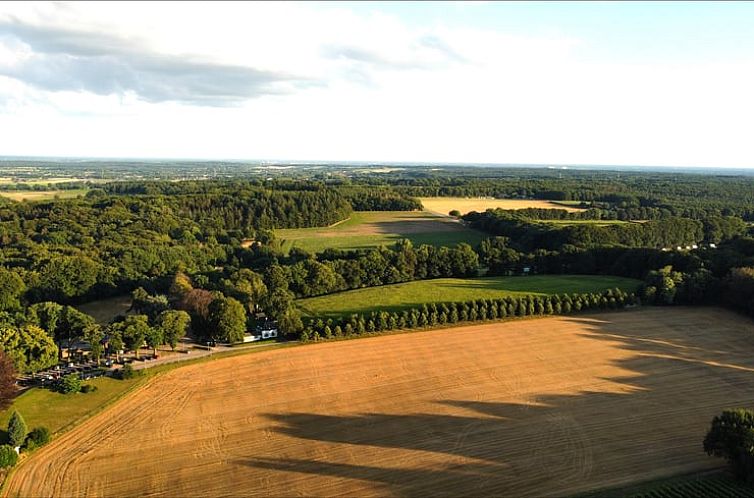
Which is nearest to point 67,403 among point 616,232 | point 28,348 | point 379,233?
point 28,348

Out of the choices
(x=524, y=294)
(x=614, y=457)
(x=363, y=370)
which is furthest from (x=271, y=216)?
(x=614, y=457)

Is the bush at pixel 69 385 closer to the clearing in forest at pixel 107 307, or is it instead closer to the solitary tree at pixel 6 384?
the solitary tree at pixel 6 384

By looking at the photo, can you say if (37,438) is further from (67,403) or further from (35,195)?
(35,195)

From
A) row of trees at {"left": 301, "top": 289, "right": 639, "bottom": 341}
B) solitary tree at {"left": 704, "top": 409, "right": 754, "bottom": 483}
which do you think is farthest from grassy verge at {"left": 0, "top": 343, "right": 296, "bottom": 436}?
solitary tree at {"left": 704, "top": 409, "right": 754, "bottom": 483}

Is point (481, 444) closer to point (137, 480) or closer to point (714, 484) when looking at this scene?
point (714, 484)

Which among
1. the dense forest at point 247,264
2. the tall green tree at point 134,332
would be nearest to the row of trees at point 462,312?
the dense forest at point 247,264
